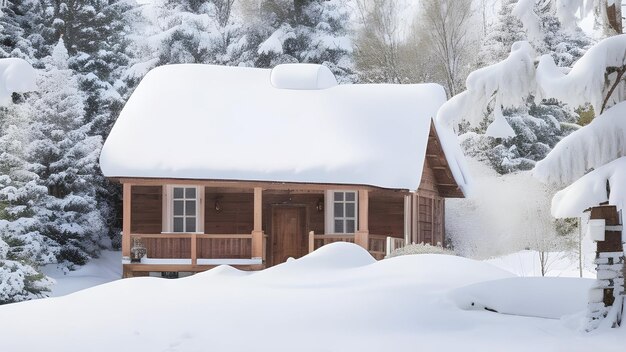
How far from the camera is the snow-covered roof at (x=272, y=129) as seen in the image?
2438 centimetres

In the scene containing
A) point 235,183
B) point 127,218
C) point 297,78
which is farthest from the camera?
point 297,78

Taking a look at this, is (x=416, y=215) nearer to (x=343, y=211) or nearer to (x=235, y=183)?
(x=343, y=211)

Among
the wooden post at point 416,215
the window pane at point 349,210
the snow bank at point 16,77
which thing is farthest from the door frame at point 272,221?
the snow bank at point 16,77

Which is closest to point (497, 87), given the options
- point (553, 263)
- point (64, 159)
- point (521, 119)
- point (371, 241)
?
point (371, 241)

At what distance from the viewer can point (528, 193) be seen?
3553cm

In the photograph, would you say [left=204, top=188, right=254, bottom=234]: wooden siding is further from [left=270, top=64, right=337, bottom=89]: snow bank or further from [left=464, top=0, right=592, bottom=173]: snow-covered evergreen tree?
[left=464, top=0, right=592, bottom=173]: snow-covered evergreen tree

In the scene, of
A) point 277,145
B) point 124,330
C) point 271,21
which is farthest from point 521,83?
point 271,21

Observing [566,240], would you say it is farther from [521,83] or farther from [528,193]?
[521,83]

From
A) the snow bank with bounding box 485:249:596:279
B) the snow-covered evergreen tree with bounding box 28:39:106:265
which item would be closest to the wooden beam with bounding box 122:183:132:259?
the snow-covered evergreen tree with bounding box 28:39:106:265

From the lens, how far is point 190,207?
26.4 meters

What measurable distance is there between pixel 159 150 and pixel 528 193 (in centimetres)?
1592

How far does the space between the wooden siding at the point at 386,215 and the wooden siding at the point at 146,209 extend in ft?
19.5

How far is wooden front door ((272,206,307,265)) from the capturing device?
1074 inches

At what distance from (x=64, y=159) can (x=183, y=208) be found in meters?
5.76
